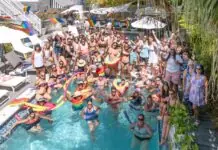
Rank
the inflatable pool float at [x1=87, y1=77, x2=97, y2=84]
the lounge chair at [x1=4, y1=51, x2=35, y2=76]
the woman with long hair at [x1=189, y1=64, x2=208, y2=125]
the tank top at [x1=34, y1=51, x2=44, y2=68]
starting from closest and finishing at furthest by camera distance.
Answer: the woman with long hair at [x1=189, y1=64, x2=208, y2=125]
the inflatable pool float at [x1=87, y1=77, x2=97, y2=84]
the tank top at [x1=34, y1=51, x2=44, y2=68]
the lounge chair at [x1=4, y1=51, x2=35, y2=76]

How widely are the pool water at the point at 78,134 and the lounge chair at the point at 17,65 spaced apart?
3.30 metres

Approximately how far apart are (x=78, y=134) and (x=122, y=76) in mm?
3891

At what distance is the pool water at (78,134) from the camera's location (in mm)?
9745

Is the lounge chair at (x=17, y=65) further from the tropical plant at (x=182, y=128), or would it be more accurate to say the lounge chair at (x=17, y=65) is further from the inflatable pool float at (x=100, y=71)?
the tropical plant at (x=182, y=128)

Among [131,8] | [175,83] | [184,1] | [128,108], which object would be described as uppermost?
[131,8]

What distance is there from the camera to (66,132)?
10.7 metres

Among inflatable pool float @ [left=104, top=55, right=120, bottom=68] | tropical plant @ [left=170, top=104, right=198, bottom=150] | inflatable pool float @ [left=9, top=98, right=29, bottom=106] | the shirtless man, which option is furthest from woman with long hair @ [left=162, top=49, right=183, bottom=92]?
inflatable pool float @ [left=9, top=98, right=29, bottom=106]

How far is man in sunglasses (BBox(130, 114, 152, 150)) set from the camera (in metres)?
8.51

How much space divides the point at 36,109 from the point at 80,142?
1.63 meters

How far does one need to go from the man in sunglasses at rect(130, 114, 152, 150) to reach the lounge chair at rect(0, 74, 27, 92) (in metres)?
5.37

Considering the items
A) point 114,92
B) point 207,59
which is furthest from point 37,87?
point 207,59

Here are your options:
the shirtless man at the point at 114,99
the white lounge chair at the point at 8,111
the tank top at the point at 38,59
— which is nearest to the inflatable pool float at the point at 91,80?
the shirtless man at the point at 114,99

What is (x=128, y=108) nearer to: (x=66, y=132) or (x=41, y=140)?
(x=66, y=132)

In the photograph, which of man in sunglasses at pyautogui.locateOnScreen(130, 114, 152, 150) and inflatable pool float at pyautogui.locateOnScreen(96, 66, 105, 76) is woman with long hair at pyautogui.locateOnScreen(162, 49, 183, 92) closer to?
man in sunglasses at pyautogui.locateOnScreen(130, 114, 152, 150)
